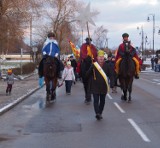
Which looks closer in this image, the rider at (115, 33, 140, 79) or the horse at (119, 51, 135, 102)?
the rider at (115, 33, 140, 79)

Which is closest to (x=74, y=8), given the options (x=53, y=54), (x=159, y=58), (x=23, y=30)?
(x=159, y=58)

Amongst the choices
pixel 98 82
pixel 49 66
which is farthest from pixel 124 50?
pixel 98 82

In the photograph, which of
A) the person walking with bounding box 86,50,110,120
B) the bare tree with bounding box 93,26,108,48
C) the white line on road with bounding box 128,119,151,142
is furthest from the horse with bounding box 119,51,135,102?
the bare tree with bounding box 93,26,108,48

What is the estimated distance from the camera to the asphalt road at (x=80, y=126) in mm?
9266

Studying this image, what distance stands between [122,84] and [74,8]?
54057 millimetres

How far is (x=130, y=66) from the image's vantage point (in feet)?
54.4

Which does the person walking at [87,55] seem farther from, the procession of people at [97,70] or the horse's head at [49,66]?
the horse's head at [49,66]

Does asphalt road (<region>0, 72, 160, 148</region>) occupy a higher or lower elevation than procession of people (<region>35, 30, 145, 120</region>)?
lower

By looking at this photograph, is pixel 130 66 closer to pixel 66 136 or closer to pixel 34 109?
pixel 34 109

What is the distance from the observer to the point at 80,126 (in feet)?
37.0

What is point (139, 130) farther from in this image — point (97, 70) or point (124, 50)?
point (124, 50)

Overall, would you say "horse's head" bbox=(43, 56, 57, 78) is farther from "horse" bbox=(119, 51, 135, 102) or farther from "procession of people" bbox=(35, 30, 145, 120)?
"horse" bbox=(119, 51, 135, 102)

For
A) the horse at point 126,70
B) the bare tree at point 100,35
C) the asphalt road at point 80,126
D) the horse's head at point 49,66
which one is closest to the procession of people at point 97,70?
the horse at point 126,70

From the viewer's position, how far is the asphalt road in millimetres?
9266
